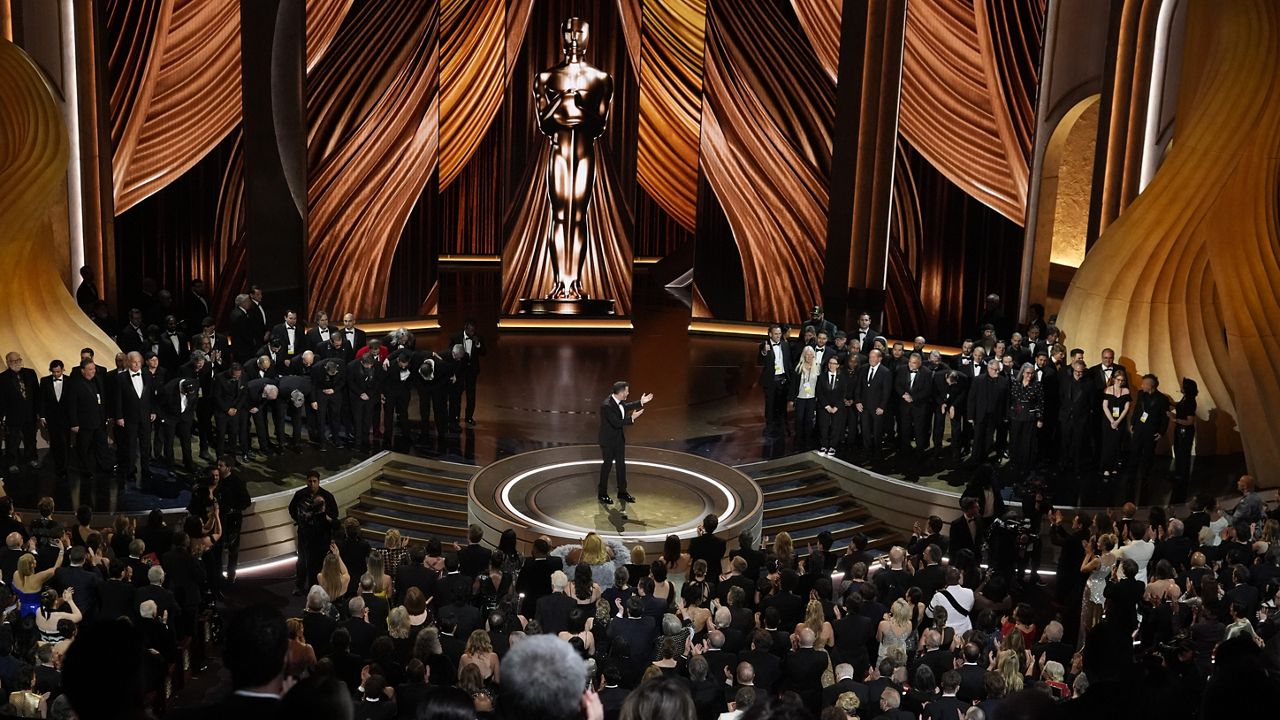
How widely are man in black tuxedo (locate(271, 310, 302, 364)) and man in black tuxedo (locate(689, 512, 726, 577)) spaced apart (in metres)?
5.42

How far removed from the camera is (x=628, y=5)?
20.2 metres

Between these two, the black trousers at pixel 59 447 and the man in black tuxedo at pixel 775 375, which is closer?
the black trousers at pixel 59 447

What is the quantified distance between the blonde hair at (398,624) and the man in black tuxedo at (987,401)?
7494mm

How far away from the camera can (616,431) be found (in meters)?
12.8

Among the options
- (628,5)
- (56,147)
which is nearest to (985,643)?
(56,147)

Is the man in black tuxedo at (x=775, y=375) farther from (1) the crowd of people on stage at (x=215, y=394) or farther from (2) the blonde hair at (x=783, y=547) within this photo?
(2) the blonde hair at (x=783, y=547)

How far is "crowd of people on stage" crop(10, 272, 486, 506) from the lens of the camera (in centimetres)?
1259

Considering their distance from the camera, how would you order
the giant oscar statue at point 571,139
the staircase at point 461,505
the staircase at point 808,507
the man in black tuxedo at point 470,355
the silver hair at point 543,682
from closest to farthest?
the silver hair at point 543,682 < the staircase at point 461,505 < the staircase at point 808,507 < the man in black tuxedo at point 470,355 < the giant oscar statue at point 571,139

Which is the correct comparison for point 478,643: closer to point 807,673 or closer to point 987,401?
point 807,673

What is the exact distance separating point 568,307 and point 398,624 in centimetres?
1254

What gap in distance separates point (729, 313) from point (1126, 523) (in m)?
10.5

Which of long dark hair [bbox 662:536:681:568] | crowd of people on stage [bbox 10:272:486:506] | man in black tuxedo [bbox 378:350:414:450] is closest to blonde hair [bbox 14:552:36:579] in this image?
crowd of people on stage [bbox 10:272:486:506]

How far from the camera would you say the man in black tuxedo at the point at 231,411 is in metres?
12.9

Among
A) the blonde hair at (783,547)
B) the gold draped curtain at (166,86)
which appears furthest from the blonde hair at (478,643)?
the gold draped curtain at (166,86)
